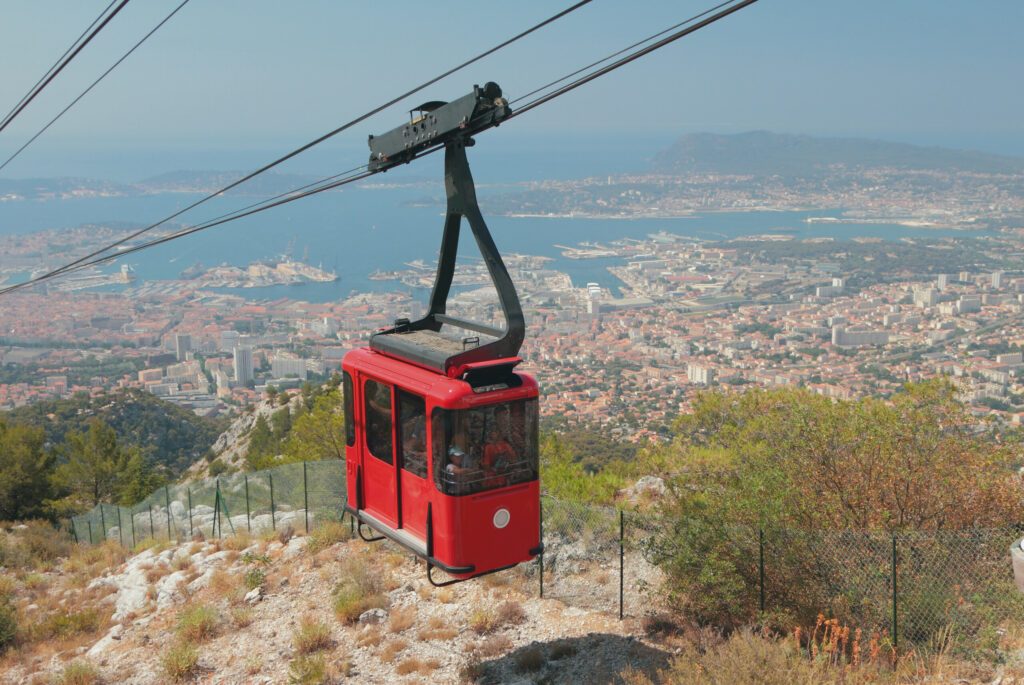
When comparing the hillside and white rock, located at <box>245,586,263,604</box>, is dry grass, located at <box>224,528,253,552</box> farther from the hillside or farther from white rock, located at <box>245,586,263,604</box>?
the hillside

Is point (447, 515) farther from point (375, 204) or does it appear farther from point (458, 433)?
point (375, 204)

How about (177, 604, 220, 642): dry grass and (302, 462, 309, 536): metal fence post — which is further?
(302, 462, 309, 536): metal fence post

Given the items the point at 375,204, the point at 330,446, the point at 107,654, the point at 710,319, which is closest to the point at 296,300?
the point at 710,319

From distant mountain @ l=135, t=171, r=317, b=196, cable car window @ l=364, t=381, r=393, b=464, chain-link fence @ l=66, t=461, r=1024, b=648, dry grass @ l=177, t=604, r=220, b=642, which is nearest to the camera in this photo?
cable car window @ l=364, t=381, r=393, b=464

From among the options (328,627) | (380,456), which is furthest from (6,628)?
Answer: (380,456)

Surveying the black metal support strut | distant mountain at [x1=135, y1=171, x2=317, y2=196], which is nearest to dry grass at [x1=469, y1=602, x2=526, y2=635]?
the black metal support strut

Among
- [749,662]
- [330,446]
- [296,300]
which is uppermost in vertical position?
[749,662]
